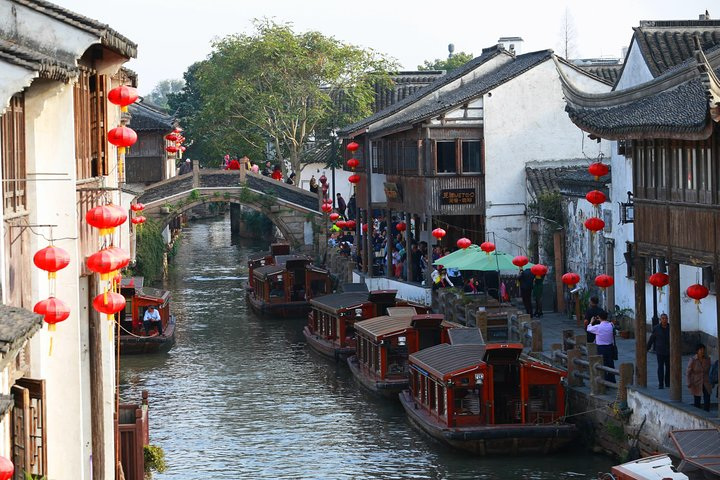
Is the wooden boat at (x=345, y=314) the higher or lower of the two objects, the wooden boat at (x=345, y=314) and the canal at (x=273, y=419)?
the higher

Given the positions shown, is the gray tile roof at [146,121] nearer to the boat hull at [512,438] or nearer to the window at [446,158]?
the window at [446,158]

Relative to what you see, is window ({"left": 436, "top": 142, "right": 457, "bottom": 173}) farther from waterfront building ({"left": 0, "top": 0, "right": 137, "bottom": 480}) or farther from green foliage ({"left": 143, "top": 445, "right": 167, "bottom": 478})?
waterfront building ({"left": 0, "top": 0, "right": 137, "bottom": 480})

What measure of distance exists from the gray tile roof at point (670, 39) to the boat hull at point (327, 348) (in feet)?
36.2

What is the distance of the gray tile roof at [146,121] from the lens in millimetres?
66562

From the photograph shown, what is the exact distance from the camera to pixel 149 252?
54.0m

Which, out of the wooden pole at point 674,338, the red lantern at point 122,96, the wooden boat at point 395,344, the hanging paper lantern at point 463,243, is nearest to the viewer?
the red lantern at point 122,96

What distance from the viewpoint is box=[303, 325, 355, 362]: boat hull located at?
37.5 m

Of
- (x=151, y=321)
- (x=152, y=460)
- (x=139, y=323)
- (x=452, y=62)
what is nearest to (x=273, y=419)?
(x=152, y=460)

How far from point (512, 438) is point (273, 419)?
643 centimetres

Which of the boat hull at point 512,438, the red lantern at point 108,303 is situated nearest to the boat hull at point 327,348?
the boat hull at point 512,438

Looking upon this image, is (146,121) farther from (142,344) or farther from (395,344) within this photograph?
(395,344)

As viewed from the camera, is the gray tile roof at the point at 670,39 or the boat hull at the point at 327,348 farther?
the boat hull at the point at 327,348

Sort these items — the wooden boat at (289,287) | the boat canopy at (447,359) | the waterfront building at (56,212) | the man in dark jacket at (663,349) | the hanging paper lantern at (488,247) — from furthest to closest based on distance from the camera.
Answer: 1. the wooden boat at (289,287)
2. the hanging paper lantern at (488,247)
3. the boat canopy at (447,359)
4. the man in dark jacket at (663,349)
5. the waterfront building at (56,212)

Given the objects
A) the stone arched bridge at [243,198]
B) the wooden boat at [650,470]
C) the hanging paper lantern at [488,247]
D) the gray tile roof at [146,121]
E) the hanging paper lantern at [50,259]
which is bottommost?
the wooden boat at [650,470]
